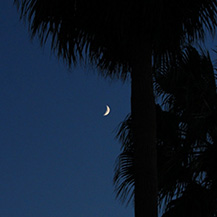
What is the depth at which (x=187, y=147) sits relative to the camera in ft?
22.1

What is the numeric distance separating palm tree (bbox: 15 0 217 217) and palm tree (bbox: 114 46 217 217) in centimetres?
64

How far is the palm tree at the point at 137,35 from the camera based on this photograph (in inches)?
162

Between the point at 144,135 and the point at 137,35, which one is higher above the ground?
the point at 137,35

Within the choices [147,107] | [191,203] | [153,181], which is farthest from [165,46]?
[191,203]

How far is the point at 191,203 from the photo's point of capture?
6.45m

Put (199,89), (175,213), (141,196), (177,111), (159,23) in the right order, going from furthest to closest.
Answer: (177,111), (199,89), (175,213), (159,23), (141,196)

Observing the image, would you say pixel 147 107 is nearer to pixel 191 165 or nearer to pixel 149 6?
pixel 149 6

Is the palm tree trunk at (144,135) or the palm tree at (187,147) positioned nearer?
the palm tree trunk at (144,135)

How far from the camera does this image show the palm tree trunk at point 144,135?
13.0 feet

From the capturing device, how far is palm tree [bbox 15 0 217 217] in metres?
4.12

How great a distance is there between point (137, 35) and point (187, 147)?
2602 millimetres

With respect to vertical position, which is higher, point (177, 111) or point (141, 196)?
point (177, 111)

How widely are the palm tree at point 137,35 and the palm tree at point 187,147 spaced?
2.10ft

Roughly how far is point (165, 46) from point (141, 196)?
6.51 ft
